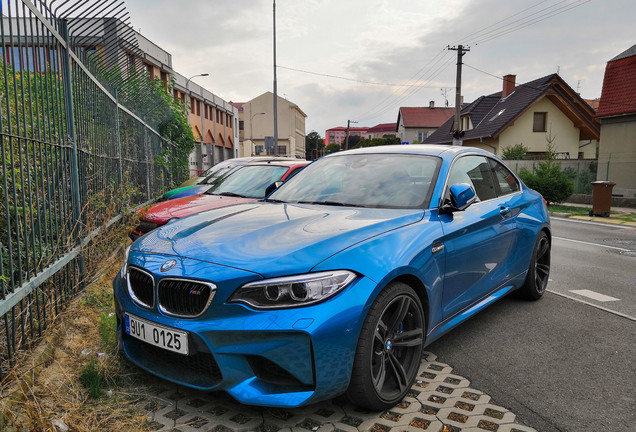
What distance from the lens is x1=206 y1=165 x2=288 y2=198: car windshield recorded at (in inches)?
282

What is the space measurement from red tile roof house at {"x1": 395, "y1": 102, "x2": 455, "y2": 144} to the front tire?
71.4m

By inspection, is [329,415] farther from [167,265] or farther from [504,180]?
[504,180]

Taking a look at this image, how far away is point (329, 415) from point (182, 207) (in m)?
4.11

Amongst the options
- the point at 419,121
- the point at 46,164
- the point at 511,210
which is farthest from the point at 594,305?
Result: the point at 419,121

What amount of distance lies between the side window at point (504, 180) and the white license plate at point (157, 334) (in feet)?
10.5

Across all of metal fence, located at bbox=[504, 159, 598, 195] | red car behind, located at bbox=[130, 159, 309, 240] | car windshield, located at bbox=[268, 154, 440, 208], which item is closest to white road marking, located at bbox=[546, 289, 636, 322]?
car windshield, located at bbox=[268, 154, 440, 208]

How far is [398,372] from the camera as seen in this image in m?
2.85

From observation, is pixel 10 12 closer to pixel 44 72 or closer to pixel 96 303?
pixel 44 72

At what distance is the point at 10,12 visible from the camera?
2.83 metres

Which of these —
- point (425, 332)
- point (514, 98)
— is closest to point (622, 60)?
point (514, 98)

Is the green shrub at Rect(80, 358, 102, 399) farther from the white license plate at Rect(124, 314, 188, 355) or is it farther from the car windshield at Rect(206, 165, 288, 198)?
the car windshield at Rect(206, 165, 288, 198)

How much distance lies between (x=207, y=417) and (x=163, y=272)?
2.73 ft

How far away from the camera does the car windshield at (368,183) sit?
3572mm

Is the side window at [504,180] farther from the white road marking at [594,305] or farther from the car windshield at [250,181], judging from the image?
the car windshield at [250,181]
